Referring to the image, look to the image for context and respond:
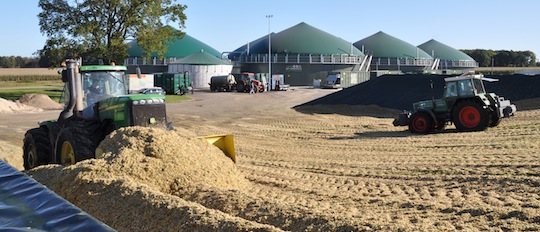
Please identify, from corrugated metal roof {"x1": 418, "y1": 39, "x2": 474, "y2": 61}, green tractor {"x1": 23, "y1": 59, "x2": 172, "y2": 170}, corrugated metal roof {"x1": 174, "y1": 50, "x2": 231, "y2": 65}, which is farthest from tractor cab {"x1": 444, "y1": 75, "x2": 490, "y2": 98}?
corrugated metal roof {"x1": 418, "y1": 39, "x2": 474, "y2": 61}

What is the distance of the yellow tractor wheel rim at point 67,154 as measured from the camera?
953 cm

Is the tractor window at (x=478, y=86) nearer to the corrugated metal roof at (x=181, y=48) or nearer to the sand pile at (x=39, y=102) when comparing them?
the sand pile at (x=39, y=102)

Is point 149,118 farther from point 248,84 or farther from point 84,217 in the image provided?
point 248,84

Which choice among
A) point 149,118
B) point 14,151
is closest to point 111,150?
point 149,118

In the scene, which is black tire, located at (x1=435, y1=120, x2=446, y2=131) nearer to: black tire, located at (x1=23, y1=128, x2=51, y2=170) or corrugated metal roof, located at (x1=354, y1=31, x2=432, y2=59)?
black tire, located at (x1=23, y1=128, x2=51, y2=170)

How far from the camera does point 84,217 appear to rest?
12.0 feet

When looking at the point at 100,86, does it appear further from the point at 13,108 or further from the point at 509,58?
the point at 509,58

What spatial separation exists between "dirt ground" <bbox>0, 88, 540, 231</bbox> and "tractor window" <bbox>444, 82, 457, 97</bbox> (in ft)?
4.07

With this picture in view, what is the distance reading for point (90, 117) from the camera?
33.6 feet

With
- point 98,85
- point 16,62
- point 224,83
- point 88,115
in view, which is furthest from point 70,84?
point 16,62

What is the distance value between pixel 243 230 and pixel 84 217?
1.62 m

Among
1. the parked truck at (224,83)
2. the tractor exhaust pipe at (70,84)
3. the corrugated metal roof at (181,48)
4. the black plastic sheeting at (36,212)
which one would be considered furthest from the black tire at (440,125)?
the corrugated metal roof at (181,48)

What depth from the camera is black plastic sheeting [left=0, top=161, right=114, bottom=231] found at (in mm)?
3582

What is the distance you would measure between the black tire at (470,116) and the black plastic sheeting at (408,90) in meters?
8.93
